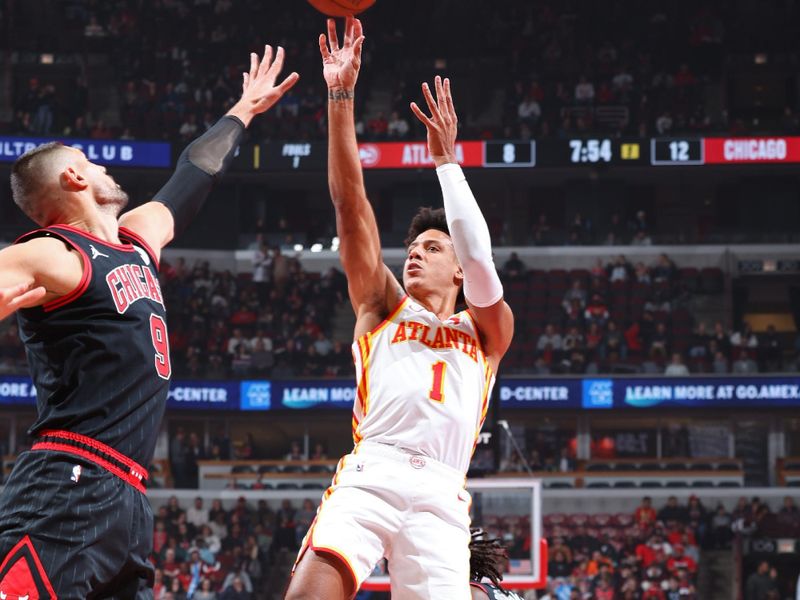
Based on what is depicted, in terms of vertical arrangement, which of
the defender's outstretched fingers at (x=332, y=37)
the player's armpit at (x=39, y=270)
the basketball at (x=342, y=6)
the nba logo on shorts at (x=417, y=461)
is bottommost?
the nba logo on shorts at (x=417, y=461)

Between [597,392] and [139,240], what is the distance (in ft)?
63.2

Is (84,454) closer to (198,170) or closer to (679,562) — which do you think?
(198,170)

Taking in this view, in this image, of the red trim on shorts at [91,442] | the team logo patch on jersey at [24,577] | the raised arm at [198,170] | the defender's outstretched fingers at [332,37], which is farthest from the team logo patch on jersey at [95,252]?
the defender's outstretched fingers at [332,37]

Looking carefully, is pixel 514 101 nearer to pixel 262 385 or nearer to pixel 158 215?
pixel 262 385

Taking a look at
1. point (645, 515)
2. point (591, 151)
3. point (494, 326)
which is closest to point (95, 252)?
point (494, 326)

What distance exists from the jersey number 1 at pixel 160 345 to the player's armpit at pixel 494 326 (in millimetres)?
1692

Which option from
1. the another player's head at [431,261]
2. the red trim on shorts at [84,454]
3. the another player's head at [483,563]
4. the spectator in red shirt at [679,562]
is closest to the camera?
the red trim on shorts at [84,454]

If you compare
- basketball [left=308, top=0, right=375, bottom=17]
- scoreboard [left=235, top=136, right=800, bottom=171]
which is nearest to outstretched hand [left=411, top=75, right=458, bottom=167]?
basketball [left=308, top=0, right=375, bottom=17]

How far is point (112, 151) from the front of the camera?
24.6 metres

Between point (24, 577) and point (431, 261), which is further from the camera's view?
point (431, 261)

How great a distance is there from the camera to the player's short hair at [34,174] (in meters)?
3.63

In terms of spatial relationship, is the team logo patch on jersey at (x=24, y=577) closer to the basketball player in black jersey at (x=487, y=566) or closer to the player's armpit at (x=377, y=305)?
the player's armpit at (x=377, y=305)

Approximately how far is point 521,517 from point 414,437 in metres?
7.85

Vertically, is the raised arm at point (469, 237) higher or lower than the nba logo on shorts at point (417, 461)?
higher
